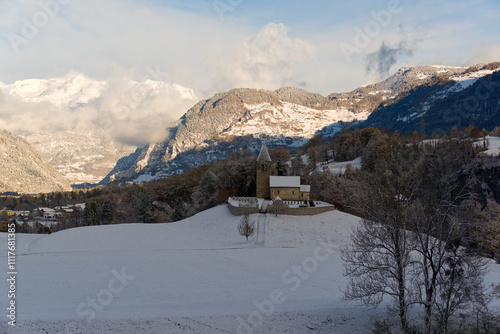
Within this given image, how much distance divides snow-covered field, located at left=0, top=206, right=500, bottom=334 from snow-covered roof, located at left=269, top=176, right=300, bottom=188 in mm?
7492

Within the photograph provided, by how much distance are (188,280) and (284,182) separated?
25.8 meters

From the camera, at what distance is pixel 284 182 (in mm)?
48281

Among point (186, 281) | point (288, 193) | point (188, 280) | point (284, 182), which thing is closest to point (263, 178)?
point (284, 182)

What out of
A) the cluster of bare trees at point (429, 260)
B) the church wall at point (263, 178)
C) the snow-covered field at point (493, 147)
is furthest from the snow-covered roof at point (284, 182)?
the snow-covered field at point (493, 147)

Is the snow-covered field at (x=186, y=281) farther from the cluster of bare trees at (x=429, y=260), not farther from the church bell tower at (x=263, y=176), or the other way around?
the church bell tower at (x=263, y=176)

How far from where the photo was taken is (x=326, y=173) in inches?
2309

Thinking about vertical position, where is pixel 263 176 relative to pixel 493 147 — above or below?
below

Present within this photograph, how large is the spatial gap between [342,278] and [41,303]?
Answer: 2078 cm

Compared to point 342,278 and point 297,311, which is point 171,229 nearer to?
point 342,278

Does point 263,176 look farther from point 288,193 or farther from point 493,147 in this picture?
point 493,147

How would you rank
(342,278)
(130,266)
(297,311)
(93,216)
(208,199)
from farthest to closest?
(93,216), (208,199), (130,266), (342,278), (297,311)

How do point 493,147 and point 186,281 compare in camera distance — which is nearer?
point 186,281

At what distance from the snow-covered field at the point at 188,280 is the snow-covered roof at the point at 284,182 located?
7492mm

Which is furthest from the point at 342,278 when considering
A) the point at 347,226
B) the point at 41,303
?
the point at 41,303
